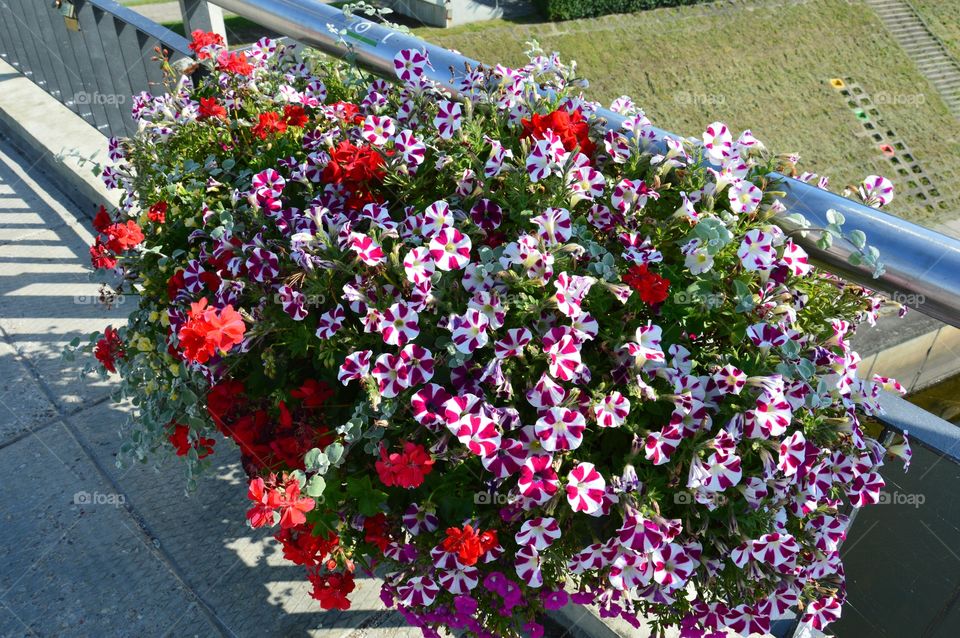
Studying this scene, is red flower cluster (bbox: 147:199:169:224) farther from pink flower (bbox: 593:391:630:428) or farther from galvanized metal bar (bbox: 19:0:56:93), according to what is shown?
galvanized metal bar (bbox: 19:0:56:93)

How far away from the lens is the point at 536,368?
5.57ft

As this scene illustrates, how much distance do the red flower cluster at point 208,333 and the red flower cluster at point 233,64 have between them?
3.69 ft

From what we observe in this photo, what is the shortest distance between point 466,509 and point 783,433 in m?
0.70

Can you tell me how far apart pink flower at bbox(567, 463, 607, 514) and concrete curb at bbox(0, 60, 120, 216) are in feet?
11.6

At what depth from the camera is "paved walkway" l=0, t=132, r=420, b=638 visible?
2.48 meters

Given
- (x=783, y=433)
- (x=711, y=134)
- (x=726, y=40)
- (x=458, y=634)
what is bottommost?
(x=726, y=40)

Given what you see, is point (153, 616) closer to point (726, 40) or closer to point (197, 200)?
point (197, 200)

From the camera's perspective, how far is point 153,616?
8.13 feet

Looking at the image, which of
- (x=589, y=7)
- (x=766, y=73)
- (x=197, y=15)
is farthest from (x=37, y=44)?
(x=766, y=73)

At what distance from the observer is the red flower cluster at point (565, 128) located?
1.91m

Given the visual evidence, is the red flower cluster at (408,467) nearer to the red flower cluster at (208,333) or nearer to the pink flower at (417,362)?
the pink flower at (417,362)

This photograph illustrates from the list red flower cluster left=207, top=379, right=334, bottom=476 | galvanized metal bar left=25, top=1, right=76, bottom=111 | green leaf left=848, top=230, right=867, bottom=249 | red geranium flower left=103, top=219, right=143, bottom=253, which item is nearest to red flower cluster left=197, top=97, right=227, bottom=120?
red geranium flower left=103, top=219, right=143, bottom=253

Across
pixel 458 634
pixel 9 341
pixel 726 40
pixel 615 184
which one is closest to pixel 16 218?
pixel 9 341

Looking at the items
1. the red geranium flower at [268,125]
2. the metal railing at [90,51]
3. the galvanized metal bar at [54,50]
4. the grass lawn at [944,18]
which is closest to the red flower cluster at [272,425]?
the red geranium flower at [268,125]
